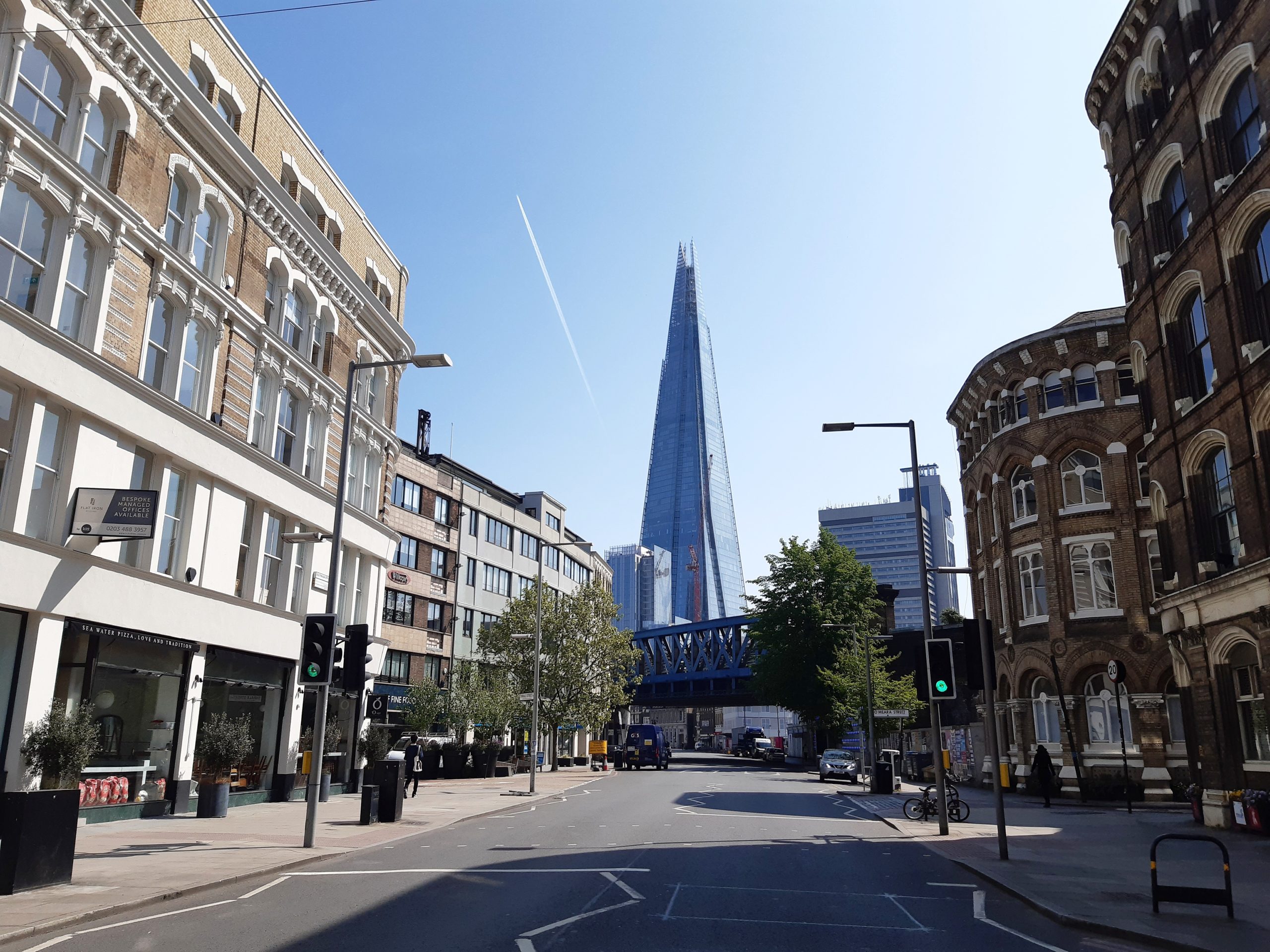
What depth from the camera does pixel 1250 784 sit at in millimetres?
20781

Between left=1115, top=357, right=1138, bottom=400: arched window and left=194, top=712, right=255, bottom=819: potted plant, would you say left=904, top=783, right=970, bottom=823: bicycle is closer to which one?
left=194, top=712, right=255, bottom=819: potted plant

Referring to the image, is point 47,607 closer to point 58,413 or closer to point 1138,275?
point 58,413

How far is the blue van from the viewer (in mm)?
66500

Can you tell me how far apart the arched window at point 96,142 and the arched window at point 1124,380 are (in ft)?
110

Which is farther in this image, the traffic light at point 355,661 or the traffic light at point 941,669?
the traffic light at point 941,669

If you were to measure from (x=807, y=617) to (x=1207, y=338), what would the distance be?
44673mm

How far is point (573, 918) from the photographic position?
10.3 meters

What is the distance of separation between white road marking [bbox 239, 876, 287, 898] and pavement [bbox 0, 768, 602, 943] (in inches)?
17.3

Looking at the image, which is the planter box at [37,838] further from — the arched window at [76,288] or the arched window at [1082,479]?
the arched window at [1082,479]

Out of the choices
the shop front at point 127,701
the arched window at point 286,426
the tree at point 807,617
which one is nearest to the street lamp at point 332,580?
the shop front at point 127,701

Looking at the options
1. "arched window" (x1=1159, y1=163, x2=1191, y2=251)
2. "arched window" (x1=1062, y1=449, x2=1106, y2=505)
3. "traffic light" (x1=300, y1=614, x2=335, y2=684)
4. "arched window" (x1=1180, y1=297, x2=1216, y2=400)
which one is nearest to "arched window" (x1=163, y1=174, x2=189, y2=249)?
"traffic light" (x1=300, y1=614, x2=335, y2=684)

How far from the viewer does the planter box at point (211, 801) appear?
859 inches

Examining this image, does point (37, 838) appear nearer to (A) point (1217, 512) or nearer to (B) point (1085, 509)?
(A) point (1217, 512)

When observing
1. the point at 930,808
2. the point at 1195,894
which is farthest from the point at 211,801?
the point at 1195,894
